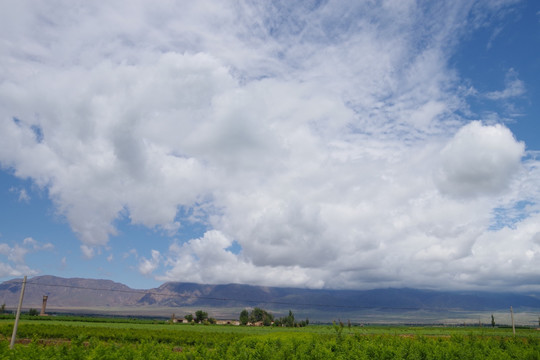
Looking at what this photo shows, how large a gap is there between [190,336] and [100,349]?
127 ft

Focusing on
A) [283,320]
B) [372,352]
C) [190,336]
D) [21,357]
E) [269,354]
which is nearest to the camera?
[21,357]

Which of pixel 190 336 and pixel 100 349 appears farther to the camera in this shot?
pixel 190 336

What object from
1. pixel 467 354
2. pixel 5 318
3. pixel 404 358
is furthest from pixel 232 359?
pixel 5 318

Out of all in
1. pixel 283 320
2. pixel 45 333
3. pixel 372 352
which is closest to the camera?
pixel 372 352

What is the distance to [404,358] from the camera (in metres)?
25.5

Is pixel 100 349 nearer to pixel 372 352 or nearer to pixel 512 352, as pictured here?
pixel 372 352

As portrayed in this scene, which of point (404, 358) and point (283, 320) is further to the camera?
point (283, 320)

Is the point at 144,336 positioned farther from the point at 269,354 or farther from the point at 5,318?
the point at 5,318

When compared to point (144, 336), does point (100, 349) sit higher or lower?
higher

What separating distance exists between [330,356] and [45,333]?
4064 cm

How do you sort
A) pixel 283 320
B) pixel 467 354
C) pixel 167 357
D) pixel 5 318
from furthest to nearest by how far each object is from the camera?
pixel 283 320
pixel 5 318
pixel 467 354
pixel 167 357

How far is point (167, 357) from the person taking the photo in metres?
19.6

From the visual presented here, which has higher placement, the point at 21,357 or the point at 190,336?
the point at 21,357

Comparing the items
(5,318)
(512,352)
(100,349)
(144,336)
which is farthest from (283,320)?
Result: (100,349)
